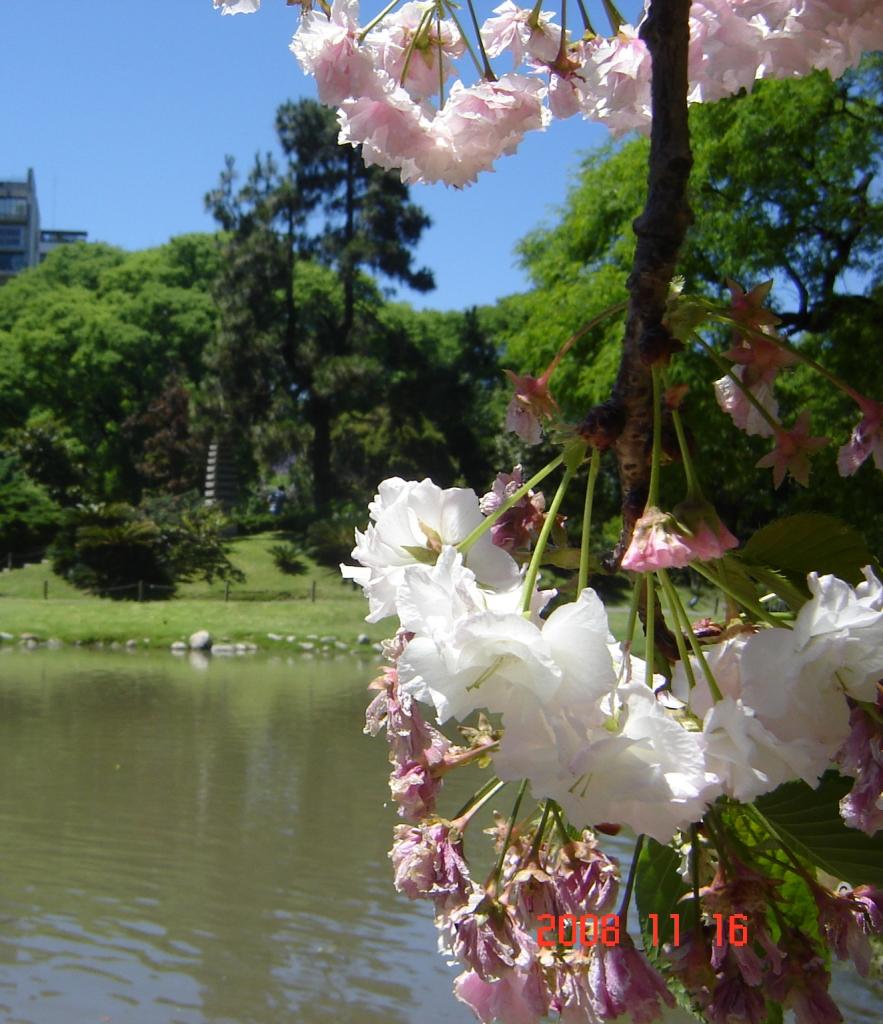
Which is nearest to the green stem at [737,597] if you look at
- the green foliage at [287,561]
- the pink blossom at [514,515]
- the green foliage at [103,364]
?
the pink blossom at [514,515]

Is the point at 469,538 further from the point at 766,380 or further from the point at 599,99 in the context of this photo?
the point at 599,99

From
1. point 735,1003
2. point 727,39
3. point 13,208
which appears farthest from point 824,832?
point 13,208

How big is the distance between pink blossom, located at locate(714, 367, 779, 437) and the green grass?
17.6m

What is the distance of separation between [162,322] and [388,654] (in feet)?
126

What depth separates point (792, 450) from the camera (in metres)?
0.82

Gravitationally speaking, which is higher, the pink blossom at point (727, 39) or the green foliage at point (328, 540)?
the green foliage at point (328, 540)

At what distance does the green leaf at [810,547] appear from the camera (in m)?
0.77

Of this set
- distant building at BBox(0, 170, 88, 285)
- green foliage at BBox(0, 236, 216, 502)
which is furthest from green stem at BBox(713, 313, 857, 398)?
distant building at BBox(0, 170, 88, 285)

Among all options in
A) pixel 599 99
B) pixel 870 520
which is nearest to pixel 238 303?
pixel 870 520

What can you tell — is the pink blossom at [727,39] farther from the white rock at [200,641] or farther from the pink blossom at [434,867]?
the white rock at [200,641]

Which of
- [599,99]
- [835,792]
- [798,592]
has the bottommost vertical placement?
[835,792]

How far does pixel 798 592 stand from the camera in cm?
67

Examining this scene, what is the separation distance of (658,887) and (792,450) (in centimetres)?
33
